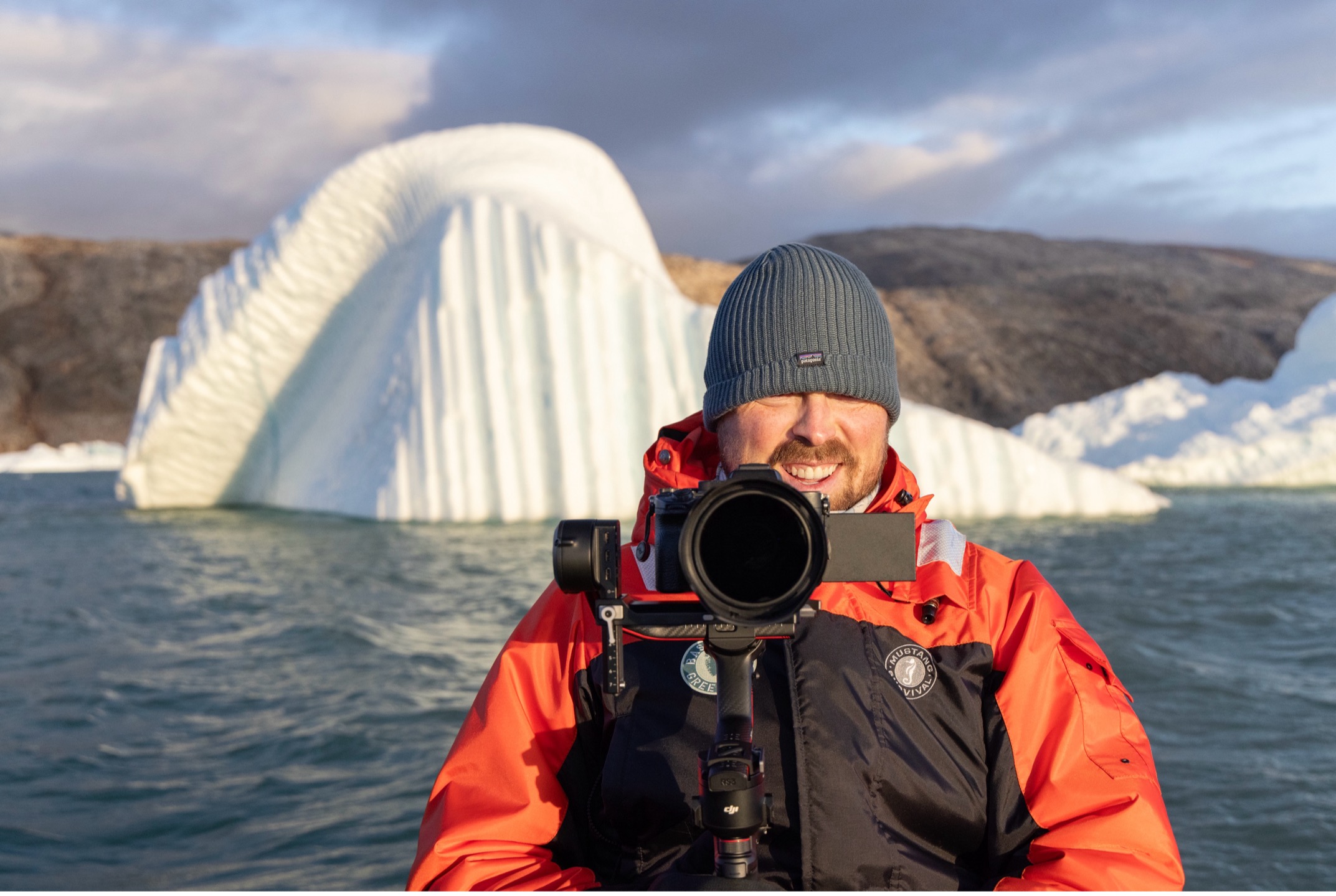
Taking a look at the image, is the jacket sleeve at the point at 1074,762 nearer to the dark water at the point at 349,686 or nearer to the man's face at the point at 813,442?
the man's face at the point at 813,442

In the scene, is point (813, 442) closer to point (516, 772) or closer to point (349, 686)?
point (516, 772)

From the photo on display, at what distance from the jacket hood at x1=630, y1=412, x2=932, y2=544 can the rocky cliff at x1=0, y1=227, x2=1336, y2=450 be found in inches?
1288

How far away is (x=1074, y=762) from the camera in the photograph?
1.50 metres

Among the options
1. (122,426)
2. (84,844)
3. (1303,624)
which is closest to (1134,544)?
(1303,624)

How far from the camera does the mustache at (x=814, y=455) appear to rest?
173 centimetres

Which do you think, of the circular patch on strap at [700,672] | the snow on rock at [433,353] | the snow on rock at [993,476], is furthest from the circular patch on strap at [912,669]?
the snow on rock at [993,476]

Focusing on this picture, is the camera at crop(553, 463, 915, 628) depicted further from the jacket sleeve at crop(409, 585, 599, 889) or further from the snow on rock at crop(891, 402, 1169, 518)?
the snow on rock at crop(891, 402, 1169, 518)

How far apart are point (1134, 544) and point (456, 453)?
6.28 m

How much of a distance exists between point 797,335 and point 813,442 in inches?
7.2

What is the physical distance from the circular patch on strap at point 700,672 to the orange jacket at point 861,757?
0.7 inches

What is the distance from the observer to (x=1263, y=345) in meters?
39.7

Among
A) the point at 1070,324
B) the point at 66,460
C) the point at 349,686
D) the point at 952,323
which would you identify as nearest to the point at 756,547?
the point at 349,686

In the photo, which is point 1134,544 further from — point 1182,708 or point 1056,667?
point 1056,667

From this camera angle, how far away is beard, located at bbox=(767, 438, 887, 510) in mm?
1725
